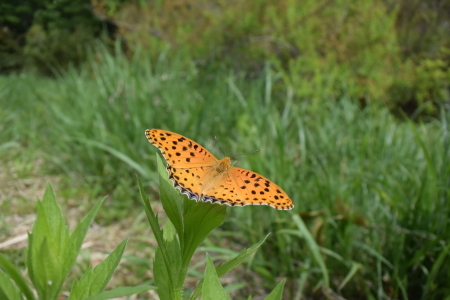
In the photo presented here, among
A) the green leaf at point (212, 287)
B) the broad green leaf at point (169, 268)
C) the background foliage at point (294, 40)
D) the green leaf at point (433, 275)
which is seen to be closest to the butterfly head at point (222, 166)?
the broad green leaf at point (169, 268)

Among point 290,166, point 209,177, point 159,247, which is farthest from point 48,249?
point 290,166

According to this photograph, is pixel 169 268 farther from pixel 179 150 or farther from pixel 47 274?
pixel 179 150

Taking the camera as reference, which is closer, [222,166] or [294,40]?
[222,166]

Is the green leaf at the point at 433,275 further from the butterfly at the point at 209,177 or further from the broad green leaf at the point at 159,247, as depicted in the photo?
the broad green leaf at the point at 159,247

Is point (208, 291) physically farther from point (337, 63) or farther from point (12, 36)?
point (337, 63)

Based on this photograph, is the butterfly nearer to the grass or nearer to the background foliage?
the grass

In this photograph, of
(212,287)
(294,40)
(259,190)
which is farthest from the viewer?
(294,40)
